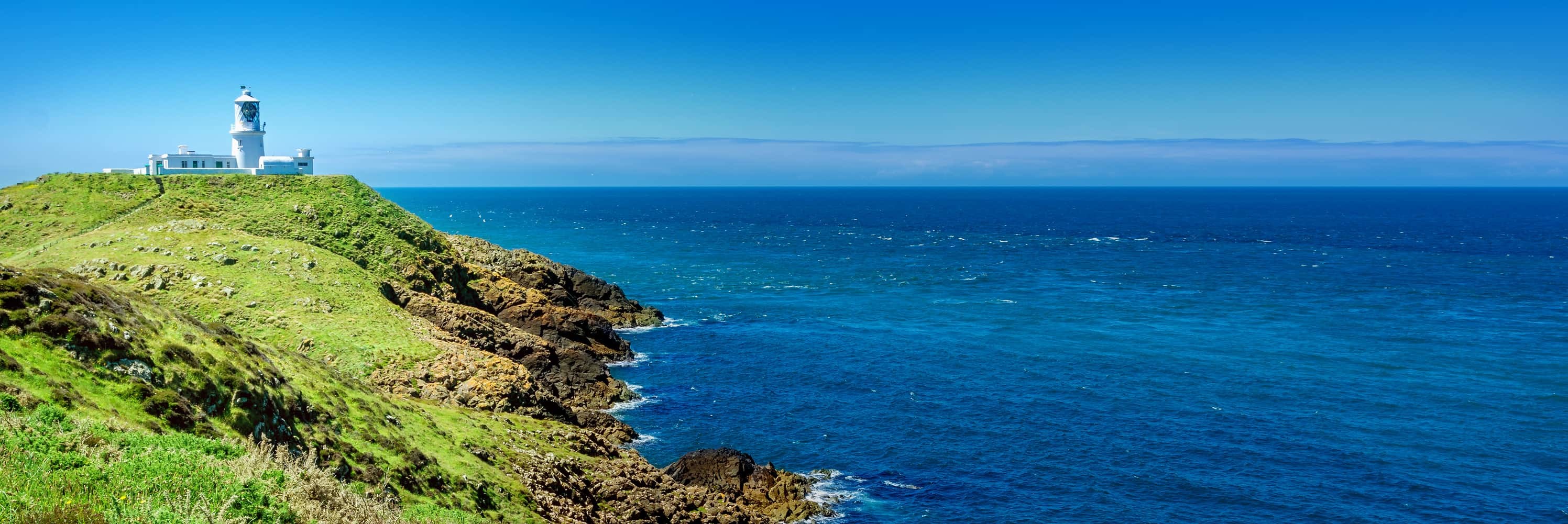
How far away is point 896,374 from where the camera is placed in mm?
56094

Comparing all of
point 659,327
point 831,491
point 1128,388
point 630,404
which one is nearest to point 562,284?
point 659,327

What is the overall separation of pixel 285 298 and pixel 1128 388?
43662 millimetres

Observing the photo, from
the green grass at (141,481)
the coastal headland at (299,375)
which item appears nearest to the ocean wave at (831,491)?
the coastal headland at (299,375)

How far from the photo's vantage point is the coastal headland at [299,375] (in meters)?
16.8

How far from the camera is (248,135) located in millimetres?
68688

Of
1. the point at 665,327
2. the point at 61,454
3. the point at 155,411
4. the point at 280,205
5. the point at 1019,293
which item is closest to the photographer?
the point at 61,454

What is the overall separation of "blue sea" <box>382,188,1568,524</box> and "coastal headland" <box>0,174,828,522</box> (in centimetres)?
624

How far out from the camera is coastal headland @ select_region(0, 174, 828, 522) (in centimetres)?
1675

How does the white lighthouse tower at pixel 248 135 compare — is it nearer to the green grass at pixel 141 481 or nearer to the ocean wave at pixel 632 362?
the ocean wave at pixel 632 362

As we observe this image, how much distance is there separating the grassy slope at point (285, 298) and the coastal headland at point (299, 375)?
4.5 inches

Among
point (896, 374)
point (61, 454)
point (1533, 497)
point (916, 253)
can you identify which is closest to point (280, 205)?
point (896, 374)

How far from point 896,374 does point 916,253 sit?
260ft

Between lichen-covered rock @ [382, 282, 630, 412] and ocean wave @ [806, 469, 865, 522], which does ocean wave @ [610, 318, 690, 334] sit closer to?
lichen-covered rock @ [382, 282, 630, 412]

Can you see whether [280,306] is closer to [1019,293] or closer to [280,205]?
[280,205]
